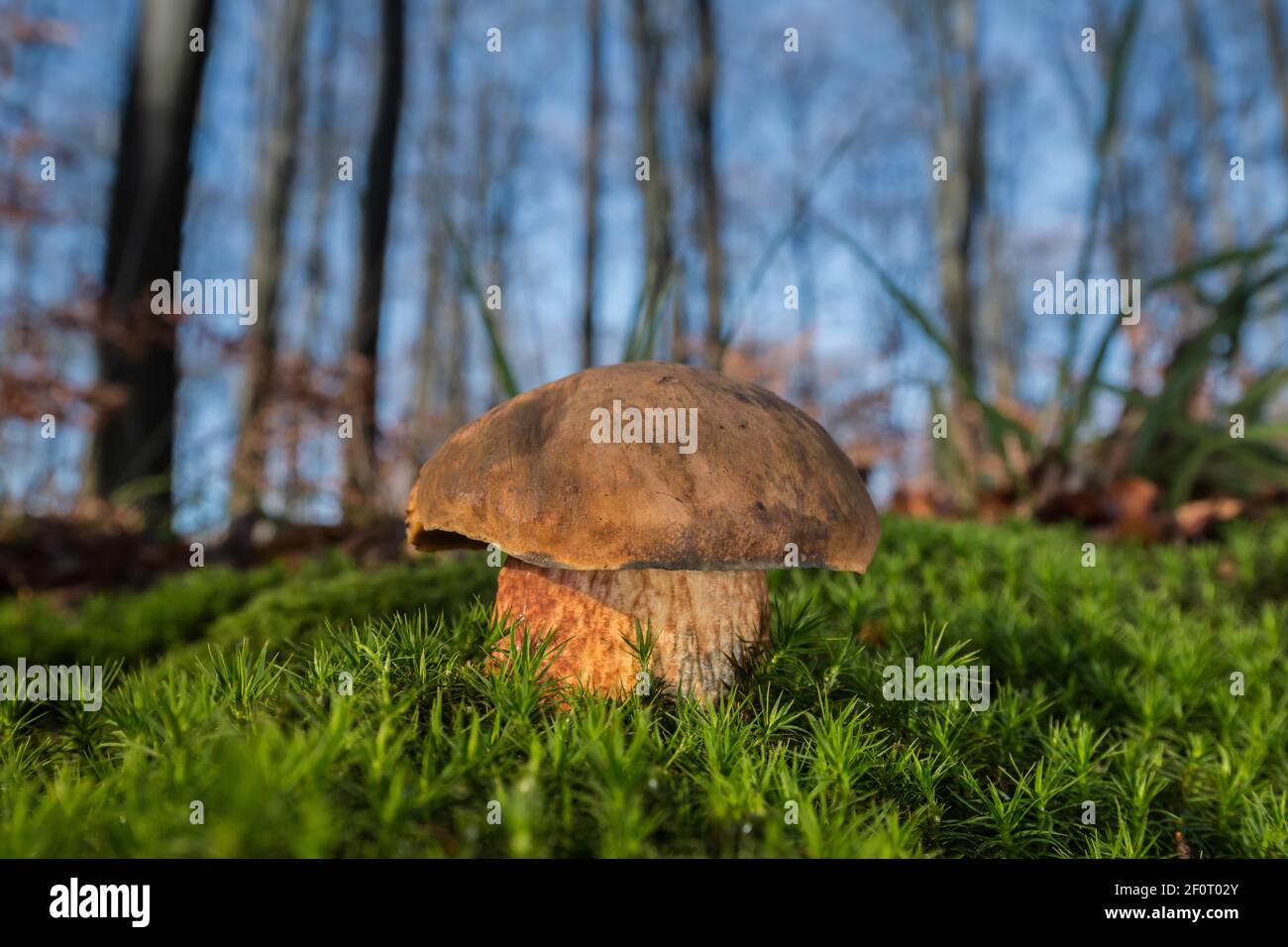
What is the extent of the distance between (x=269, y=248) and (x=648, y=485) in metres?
9.50

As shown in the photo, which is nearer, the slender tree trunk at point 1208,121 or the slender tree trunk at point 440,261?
the slender tree trunk at point 440,261

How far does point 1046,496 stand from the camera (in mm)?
4227

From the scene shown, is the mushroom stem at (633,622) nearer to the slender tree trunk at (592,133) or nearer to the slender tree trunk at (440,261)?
the slender tree trunk at (592,133)

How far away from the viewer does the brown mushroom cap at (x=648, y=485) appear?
1405mm

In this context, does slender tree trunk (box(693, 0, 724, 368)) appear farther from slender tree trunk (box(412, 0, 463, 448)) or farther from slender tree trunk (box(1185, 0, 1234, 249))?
slender tree trunk (box(1185, 0, 1234, 249))

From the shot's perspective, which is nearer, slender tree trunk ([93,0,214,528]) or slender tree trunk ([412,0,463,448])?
slender tree trunk ([93,0,214,528])

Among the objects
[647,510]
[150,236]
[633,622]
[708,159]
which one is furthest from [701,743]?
[708,159]

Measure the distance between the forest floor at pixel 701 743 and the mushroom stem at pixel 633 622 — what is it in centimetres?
7

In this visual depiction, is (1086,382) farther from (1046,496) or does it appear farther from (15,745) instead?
(15,745)

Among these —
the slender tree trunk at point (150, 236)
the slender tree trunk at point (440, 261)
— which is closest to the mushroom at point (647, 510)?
the slender tree trunk at point (150, 236)

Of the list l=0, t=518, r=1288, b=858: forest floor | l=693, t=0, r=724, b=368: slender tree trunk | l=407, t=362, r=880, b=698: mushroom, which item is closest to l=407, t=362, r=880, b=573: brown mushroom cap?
l=407, t=362, r=880, b=698: mushroom

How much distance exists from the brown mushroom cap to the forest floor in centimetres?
27

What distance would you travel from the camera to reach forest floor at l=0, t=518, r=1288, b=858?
3.40 feet
